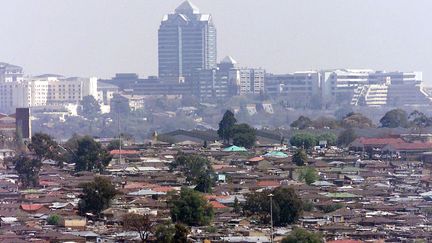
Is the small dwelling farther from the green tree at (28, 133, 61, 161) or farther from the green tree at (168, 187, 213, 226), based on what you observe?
the green tree at (28, 133, 61, 161)

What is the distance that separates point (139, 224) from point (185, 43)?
12074 centimetres

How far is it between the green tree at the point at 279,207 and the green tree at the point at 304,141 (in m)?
26.3

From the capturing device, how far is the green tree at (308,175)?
151 feet

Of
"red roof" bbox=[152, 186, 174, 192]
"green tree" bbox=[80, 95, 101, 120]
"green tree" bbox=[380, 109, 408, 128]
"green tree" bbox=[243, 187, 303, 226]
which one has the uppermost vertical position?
"green tree" bbox=[243, 187, 303, 226]

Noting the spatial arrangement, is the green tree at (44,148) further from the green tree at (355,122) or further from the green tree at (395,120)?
the green tree at (395,120)

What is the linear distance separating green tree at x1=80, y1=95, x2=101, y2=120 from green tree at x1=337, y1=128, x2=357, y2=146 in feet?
173

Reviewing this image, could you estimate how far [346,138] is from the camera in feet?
213

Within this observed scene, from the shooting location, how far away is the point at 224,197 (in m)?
39.9

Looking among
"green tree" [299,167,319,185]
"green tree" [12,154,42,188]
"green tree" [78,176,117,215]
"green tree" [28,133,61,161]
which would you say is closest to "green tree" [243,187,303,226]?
"green tree" [78,176,117,215]

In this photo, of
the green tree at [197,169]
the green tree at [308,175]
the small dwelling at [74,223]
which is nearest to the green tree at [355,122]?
the green tree at [197,169]

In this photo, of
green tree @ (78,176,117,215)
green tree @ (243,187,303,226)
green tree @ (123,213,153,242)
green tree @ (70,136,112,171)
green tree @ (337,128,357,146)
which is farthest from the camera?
green tree @ (337,128,357,146)

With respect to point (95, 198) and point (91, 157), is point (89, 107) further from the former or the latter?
point (95, 198)

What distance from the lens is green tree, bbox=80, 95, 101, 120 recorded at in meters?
120

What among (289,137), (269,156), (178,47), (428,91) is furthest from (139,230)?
(178,47)
